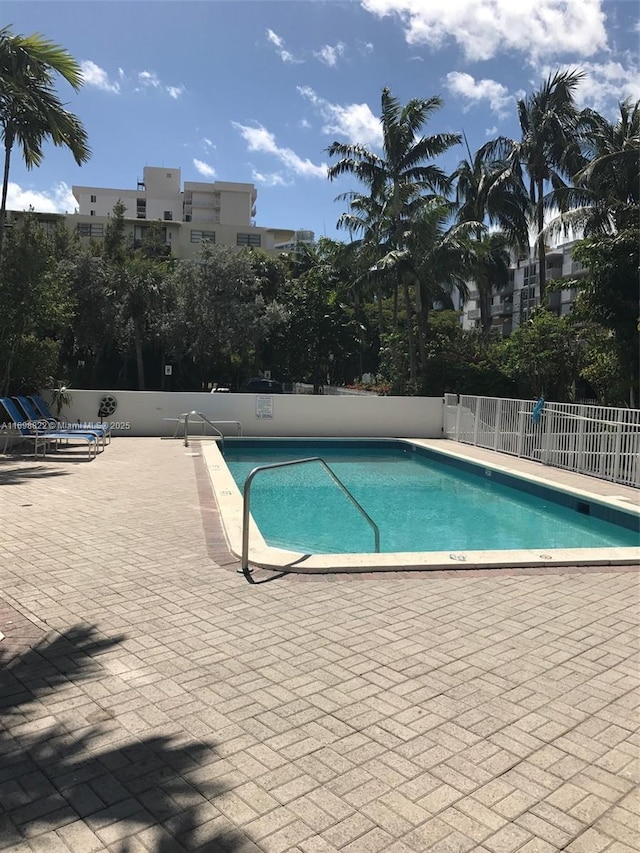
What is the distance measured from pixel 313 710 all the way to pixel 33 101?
13.2m

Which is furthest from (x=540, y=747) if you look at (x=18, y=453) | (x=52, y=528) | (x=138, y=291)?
(x=138, y=291)

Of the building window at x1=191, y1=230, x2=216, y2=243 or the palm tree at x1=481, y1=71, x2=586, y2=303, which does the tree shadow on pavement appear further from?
the building window at x1=191, y1=230, x2=216, y2=243

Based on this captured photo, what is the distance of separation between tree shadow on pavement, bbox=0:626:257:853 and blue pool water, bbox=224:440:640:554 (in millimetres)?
5196

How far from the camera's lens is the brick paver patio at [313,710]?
241 cm

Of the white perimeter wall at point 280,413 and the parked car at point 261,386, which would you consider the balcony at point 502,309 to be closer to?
the parked car at point 261,386

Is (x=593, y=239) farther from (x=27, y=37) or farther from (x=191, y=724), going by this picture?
(x=191, y=724)

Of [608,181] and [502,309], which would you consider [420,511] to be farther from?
[502,309]

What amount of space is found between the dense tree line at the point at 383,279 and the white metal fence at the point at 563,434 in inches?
124

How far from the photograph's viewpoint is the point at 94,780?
263 cm

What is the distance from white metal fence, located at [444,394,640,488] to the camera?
11.4 m

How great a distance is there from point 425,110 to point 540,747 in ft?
82.0

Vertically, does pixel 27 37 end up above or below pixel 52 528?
above

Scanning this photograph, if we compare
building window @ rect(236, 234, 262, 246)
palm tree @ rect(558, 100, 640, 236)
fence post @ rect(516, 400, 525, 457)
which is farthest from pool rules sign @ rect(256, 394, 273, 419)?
building window @ rect(236, 234, 262, 246)

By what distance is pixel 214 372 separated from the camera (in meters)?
33.5
